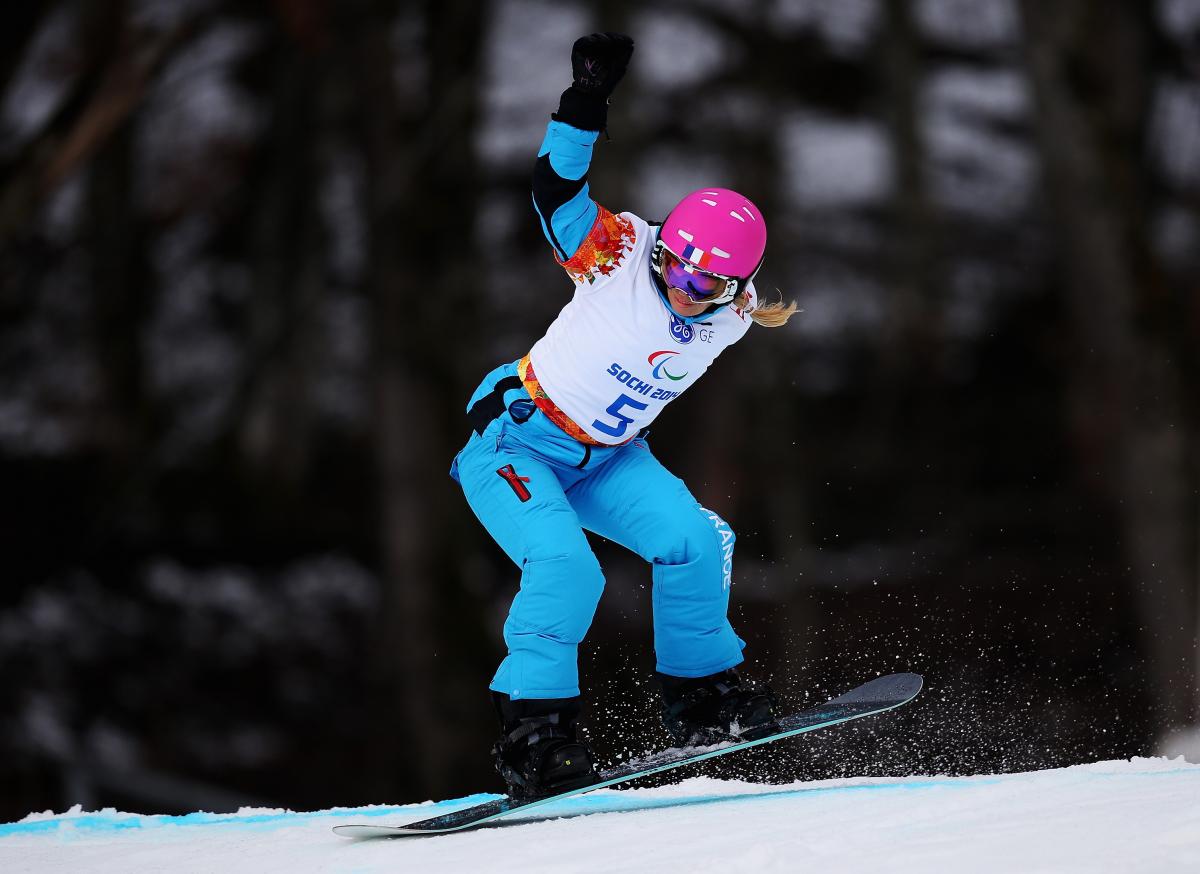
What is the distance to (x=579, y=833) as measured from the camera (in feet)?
13.3

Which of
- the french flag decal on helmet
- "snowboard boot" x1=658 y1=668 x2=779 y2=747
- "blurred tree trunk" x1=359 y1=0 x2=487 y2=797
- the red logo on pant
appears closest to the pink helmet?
the french flag decal on helmet

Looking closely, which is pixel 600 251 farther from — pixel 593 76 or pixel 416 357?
pixel 416 357

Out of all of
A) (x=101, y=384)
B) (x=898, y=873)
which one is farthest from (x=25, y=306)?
(x=898, y=873)

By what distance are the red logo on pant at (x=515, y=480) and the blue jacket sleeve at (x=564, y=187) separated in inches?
28.5

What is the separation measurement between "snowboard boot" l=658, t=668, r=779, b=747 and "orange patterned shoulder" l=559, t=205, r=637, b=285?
144cm

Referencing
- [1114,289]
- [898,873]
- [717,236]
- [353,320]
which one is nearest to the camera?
[898,873]

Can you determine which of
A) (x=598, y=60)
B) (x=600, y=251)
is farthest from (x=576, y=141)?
(x=600, y=251)

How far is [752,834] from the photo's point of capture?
3.76 m

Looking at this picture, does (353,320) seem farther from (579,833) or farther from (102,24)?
(579,833)

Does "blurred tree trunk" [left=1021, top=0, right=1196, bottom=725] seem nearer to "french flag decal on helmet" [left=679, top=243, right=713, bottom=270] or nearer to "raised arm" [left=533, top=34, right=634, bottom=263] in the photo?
"french flag decal on helmet" [left=679, top=243, right=713, bottom=270]

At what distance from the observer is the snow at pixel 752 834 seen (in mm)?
3174

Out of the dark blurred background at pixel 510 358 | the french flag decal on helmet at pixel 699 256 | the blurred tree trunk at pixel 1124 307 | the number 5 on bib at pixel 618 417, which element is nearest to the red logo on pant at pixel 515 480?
the number 5 on bib at pixel 618 417

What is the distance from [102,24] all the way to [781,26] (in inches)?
297

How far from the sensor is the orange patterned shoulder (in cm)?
459
